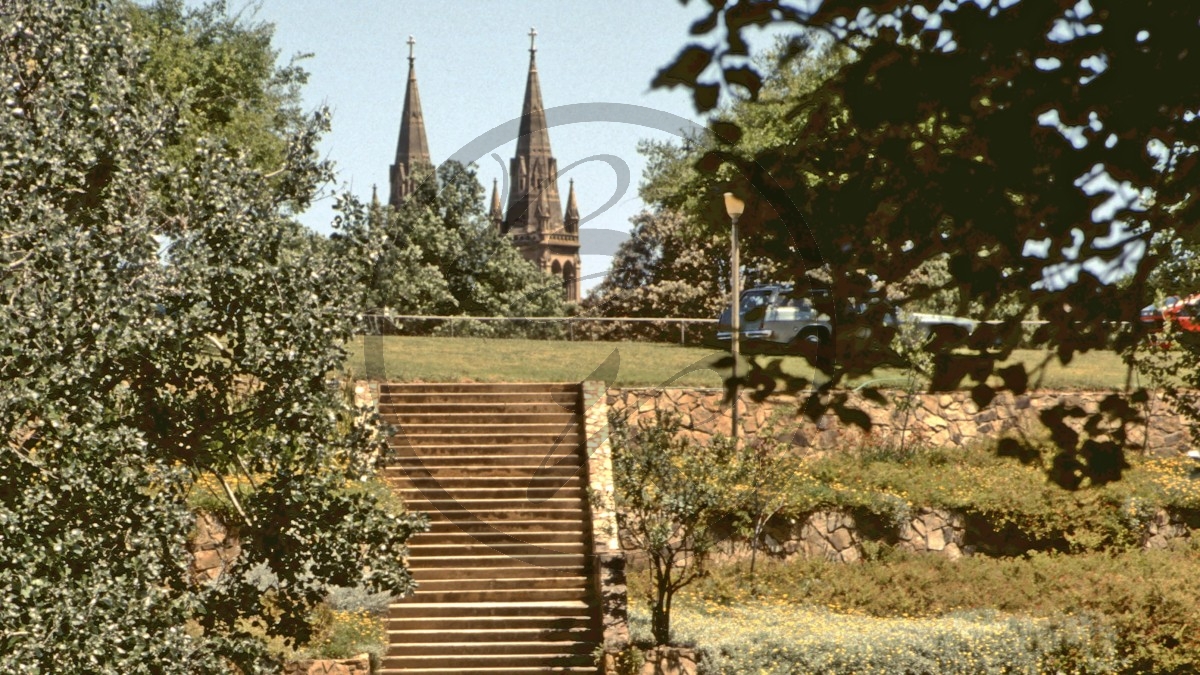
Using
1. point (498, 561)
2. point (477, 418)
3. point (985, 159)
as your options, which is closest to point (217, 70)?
point (477, 418)

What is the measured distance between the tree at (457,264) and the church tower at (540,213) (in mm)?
22217

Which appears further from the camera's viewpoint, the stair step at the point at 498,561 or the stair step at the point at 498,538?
the stair step at the point at 498,538

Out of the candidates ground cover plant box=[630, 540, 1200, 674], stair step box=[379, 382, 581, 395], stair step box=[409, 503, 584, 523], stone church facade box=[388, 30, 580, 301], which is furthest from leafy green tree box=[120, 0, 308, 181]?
stone church facade box=[388, 30, 580, 301]

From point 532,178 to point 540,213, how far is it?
8.59 metres

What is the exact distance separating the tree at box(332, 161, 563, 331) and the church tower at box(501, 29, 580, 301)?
22.2m

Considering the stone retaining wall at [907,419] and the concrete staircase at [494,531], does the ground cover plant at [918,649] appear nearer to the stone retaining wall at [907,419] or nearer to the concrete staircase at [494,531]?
the concrete staircase at [494,531]

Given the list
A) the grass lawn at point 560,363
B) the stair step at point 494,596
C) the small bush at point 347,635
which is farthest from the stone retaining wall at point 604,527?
the small bush at point 347,635

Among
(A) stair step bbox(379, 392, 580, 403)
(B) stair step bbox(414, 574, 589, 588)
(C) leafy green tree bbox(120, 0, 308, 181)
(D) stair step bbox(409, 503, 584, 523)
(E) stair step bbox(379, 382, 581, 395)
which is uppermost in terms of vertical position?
(C) leafy green tree bbox(120, 0, 308, 181)

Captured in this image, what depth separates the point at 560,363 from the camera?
30656 millimetres

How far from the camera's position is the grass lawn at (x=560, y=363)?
89.3 ft

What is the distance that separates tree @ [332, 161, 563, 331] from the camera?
45331 mm

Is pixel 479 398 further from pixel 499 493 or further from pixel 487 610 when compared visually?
pixel 487 610

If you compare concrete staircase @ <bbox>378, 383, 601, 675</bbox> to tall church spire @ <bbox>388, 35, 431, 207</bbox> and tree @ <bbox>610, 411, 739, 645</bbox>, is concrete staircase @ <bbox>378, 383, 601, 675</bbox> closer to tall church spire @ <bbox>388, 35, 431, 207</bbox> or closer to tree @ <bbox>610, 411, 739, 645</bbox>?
tree @ <bbox>610, 411, 739, 645</bbox>

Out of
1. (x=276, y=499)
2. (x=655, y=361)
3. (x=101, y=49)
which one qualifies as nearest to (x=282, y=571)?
(x=276, y=499)
